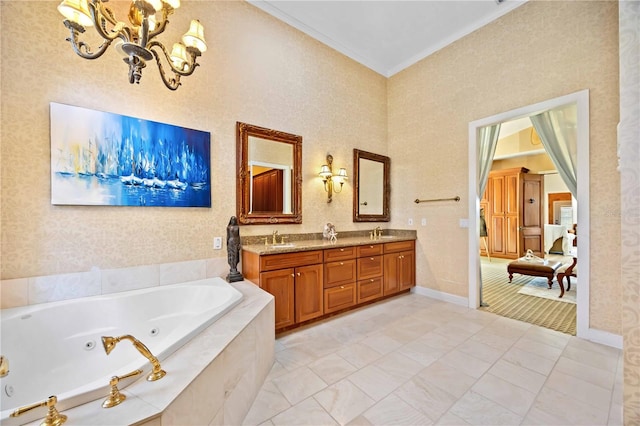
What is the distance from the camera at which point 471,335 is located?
8.05 feet

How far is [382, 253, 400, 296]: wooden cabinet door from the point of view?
335 centimetres

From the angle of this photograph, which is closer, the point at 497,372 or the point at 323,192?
the point at 497,372

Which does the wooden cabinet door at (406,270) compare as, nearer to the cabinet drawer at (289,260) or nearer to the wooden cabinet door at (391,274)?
the wooden cabinet door at (391,274)

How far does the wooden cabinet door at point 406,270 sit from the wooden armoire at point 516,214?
4087 mm

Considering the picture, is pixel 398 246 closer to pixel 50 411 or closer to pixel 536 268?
pixel 536 268

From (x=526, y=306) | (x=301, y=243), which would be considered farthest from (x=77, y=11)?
(x=526, y=306)

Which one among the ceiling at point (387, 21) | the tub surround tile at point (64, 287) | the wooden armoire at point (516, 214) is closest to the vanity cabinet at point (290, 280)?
the tub surround tile at point (64, 287)

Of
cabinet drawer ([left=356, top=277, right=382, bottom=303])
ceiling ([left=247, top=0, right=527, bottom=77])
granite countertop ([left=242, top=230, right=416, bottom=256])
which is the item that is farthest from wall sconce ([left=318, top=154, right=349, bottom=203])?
ceiling ([left=247, top=0, right=527, bottom=77])

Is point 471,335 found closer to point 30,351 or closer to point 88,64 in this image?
point 30,351

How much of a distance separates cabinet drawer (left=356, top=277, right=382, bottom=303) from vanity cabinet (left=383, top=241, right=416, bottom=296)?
12 cm

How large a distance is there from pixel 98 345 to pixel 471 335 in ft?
10.2

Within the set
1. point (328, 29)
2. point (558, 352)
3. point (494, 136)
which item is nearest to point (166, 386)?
point (558, 352)

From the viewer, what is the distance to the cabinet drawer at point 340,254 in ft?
9.04

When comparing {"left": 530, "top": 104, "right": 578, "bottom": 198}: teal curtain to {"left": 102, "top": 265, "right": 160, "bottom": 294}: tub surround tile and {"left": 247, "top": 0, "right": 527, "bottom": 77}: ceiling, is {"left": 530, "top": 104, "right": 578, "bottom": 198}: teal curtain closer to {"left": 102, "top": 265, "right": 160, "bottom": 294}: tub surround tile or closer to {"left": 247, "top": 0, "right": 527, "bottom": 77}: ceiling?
{"left": 247, "top": 0, "right": 527, "bottom": 77}: ceiling
